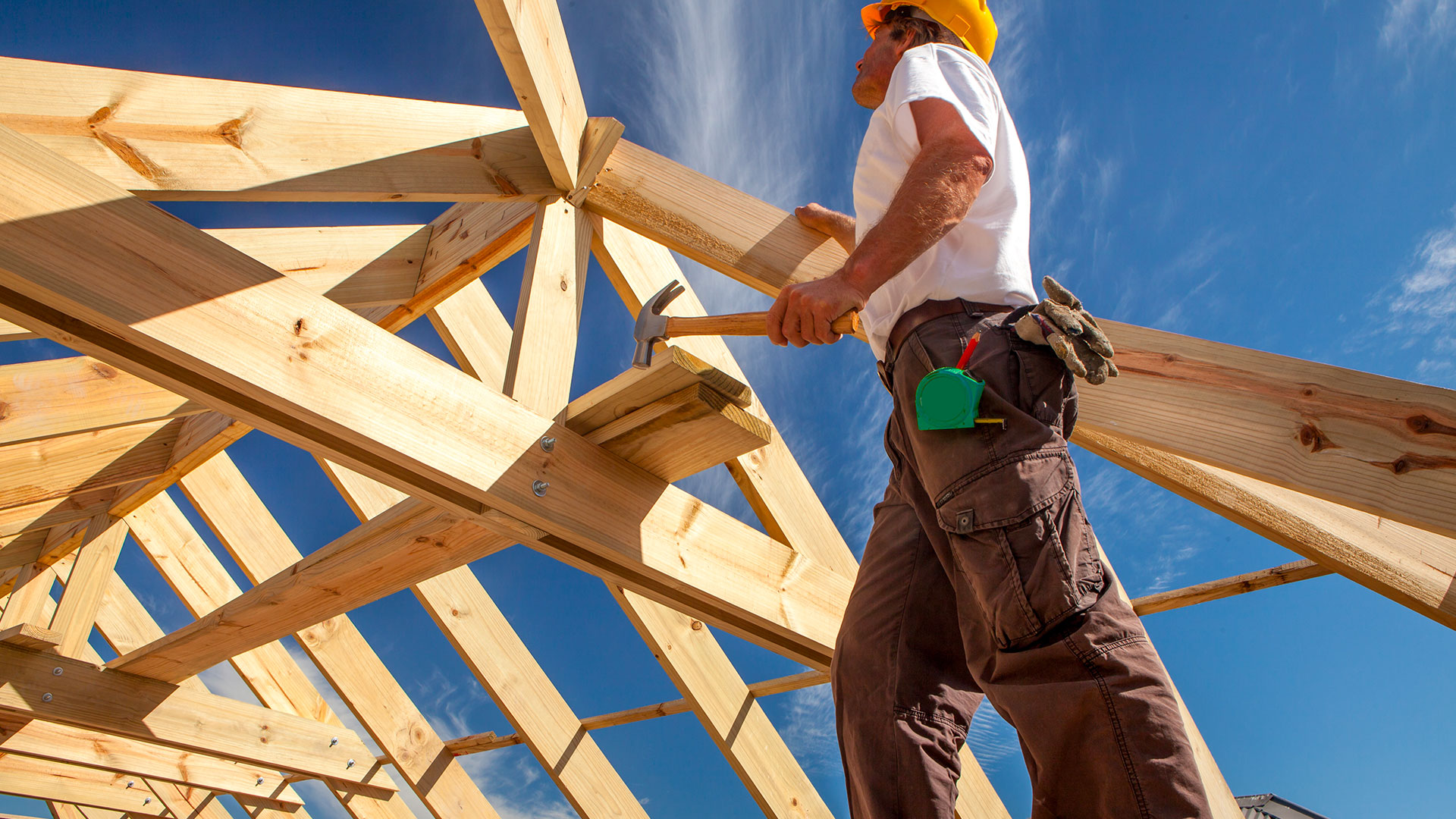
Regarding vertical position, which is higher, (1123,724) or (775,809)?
(775,809)

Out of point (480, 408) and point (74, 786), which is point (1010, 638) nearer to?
point (480, 408)

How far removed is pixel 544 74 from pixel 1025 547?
1.30 metres

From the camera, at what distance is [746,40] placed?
5961 millimetres

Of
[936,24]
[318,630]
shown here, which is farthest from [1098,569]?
[318,630]

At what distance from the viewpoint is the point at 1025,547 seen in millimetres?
930

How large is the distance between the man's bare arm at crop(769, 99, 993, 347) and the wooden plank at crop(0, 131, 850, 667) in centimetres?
51

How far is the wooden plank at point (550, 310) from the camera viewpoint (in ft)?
5.02

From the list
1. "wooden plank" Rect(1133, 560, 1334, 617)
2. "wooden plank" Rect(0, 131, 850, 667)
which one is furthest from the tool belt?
"wooden plank" Rect(1133, 560, 1334, 617)

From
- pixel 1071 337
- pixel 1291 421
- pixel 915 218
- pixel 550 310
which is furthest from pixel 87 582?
pixel 1291 421

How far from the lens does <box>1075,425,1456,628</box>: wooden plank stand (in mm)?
1359

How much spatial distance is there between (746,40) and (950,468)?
5.67 metres

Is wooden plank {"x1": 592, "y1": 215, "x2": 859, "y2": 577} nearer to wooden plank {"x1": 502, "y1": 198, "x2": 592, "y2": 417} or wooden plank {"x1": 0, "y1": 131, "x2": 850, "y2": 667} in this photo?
wooden plank {"x1": 502, "y1": 198, "x2": 592, "y2": 417}

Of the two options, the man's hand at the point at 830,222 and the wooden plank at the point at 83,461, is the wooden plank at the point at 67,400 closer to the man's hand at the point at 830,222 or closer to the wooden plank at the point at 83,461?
the wooden plank at the point at 83,461

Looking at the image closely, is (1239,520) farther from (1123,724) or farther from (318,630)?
(318,630)
